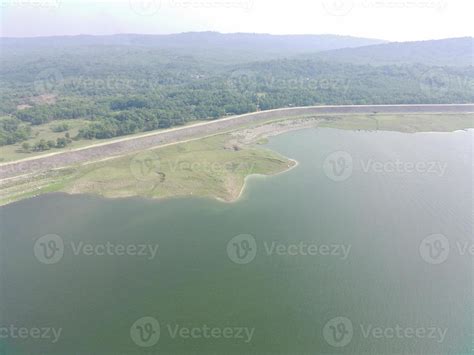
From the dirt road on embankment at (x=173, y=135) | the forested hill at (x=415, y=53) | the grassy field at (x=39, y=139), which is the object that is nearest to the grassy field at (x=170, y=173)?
the dirt road on embankment at (x=173, y=135)

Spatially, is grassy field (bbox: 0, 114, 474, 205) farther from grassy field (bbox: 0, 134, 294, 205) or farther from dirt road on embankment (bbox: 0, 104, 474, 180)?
dirt road on embankment (bbox: 0, 104, 474, 180)

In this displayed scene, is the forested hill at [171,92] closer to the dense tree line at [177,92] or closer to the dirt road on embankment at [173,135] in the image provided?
the dense tree line at [177,92]

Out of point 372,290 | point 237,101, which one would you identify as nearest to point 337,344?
point 372,290

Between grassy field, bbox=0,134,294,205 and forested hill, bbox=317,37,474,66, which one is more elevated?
forested hill, bbox=317,37,474,66

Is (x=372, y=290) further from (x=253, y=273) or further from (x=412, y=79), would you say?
(x=412, y=79)

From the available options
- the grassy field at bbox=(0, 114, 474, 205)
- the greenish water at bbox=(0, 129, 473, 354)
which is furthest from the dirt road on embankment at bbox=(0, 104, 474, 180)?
the greenish water at bbox=(0, 129, 473, 354)
